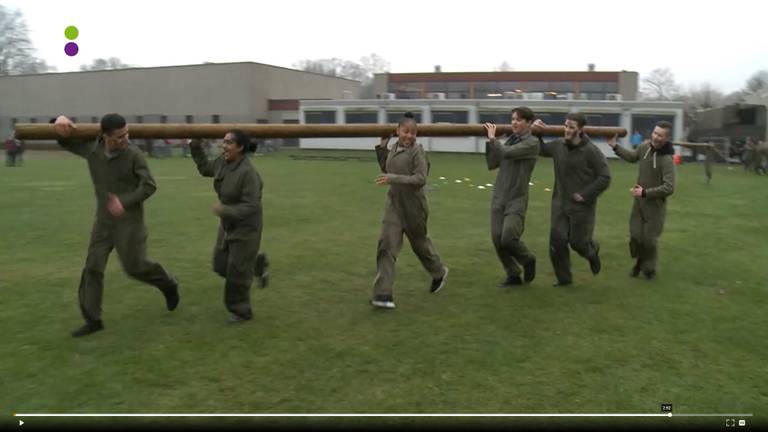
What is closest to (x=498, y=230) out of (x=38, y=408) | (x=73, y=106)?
(x=38, y=408)

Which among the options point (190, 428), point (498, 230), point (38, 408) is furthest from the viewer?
point (498, 230)

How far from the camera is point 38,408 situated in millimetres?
3920

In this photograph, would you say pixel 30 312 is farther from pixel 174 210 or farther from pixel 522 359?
pixel 174 210

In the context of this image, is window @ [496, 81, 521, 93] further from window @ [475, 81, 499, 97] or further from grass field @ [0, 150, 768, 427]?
grass field @ [0, 150, 768, 427]

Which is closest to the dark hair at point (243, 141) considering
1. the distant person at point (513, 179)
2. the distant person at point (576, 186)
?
the distant person at point (513, 179)

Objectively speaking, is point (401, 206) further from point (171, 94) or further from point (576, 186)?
point (171, 94)

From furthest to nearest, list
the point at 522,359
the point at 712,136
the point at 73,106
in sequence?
1. the point at 73,106
2. the point at 712,136
3. the point at 522,359

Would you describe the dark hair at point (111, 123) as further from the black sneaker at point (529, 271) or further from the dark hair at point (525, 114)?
the black sneaker at point (529, 271)

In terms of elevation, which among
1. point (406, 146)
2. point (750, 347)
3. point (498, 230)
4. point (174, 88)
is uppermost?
point (174, 88)

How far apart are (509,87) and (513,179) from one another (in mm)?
54470

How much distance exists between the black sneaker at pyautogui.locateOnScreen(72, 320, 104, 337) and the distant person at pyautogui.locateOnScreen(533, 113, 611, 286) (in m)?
4.74

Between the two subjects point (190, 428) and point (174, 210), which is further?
point (174, 210)

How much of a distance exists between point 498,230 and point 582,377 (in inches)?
98.1

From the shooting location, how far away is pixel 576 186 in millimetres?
6832
